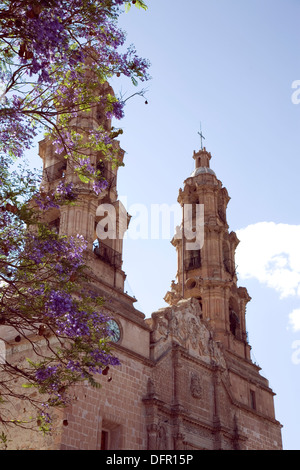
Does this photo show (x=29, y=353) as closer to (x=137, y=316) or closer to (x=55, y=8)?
(x=137, y=316)

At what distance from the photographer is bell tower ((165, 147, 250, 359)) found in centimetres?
3241

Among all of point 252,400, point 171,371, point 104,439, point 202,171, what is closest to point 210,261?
point 202,171

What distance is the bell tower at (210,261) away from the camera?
32.4 meters

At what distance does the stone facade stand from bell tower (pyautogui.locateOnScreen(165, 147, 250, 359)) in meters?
0.07

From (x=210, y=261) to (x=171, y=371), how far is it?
419 inches

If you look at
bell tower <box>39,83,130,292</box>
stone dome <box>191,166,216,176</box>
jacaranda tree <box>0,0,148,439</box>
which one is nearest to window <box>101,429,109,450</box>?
bell tower <box>39,83,130,292</box>

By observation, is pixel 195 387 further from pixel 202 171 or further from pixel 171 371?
pixel 202 171

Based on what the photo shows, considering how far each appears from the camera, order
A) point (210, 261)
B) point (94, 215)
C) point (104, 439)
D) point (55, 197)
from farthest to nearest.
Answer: point (210, 261) → point (94, 215) → point (104, 439) → point (55, 197)

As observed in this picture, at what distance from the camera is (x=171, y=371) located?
24609 millimetres

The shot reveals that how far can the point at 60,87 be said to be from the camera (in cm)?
1117

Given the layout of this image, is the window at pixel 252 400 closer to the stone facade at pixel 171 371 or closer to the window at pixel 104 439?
the stone facade at pixel 171 371

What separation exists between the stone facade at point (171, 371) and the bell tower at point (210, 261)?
66 mm
